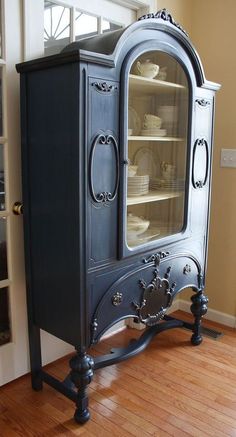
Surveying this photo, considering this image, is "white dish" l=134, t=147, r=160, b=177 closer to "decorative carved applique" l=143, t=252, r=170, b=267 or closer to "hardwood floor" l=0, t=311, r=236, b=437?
"decorative carved applique" l=143, t=252, r=170, b=267

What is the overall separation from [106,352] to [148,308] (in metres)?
0.53

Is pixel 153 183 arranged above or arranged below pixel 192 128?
below

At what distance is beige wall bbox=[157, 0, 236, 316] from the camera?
246 cm

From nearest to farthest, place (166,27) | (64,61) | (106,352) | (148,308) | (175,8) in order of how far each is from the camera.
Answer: (64,61) → (166,27) → (148,308) → (106,352) → (175,8)

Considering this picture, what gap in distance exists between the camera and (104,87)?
4.89 ft

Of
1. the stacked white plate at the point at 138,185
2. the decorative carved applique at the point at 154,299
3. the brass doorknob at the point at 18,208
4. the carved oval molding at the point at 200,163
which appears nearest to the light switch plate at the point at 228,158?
the carved oval molding at the point at 200,163

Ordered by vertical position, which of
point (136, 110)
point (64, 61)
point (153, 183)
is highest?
point (64, 61)

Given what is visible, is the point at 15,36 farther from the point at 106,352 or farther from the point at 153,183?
the point at 106,352

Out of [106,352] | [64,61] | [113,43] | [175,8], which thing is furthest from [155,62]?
[106,352]

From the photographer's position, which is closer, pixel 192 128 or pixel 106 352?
pixel 192 128

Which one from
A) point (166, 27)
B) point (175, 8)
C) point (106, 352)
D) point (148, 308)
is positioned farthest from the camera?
point (175, 8)

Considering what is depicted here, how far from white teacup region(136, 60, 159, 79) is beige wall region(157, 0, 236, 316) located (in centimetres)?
76

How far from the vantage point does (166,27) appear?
175 centimetres

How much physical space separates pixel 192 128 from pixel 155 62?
0.39m
